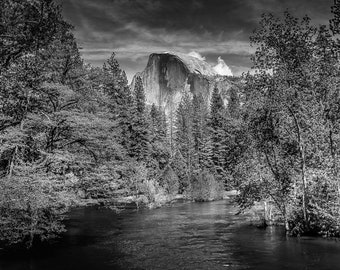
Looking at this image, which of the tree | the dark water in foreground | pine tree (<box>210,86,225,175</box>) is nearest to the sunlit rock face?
pine tree (<box>210,86,225,175</box>)

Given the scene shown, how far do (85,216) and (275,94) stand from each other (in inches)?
815

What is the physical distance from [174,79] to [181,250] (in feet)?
452

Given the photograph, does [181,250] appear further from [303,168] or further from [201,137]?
[201,137]

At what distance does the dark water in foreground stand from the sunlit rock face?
4738 inches

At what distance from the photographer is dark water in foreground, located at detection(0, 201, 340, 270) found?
14.0m

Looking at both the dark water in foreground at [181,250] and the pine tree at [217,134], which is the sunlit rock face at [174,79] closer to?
the pine tree at [217,134]

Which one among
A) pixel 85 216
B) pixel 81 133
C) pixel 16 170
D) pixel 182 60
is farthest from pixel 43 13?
pixel 182 60

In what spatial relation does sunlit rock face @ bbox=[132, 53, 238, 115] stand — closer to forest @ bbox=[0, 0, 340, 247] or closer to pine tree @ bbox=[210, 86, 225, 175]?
pine tree @ bbox=[210, 86, 225, 175]

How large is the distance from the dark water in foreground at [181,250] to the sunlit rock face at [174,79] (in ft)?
395

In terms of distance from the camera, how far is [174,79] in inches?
5950

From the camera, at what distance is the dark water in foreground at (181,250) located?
1399cm

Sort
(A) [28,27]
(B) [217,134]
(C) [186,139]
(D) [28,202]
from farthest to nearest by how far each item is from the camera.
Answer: (C) [186,139] < (B) [217,134] < (D) [28,202] < (A) [28,27]

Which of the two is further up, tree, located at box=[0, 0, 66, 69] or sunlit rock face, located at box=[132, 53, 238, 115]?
sunlit rock face, located at box=[132, 53, 238, 115]

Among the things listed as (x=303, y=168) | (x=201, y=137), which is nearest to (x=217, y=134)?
(x=201, y=137)
